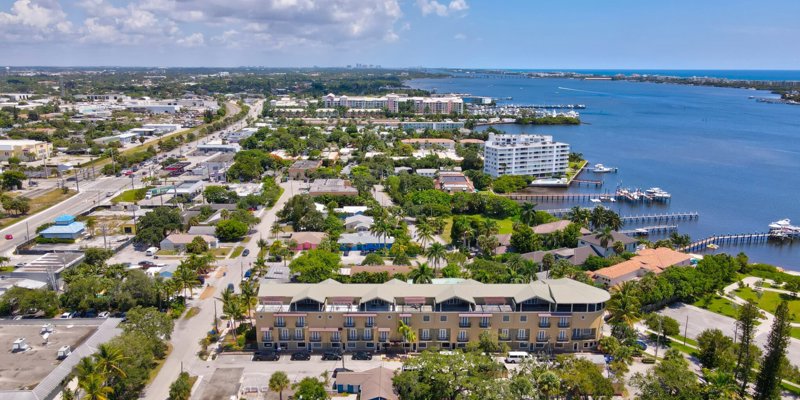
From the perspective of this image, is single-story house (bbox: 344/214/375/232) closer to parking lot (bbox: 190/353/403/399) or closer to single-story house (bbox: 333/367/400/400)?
parking lot (bbox: 190/353/403/399)

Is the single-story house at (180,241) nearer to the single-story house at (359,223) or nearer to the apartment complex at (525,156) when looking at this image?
the single-story house at (359,223)

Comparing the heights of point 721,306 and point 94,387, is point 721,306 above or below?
below

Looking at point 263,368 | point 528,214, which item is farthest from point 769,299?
point 263,368

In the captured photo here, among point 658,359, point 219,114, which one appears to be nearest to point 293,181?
point 658,359

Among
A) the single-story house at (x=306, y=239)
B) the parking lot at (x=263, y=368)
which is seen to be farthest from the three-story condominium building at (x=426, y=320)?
the single-story house at (x=306, y=239)

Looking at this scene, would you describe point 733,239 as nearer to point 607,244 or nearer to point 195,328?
point 607,244

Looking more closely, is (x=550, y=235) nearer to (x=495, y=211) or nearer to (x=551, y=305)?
(x=495, y=211)
